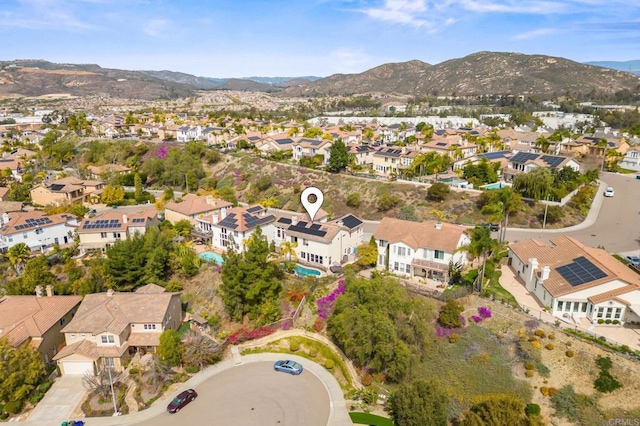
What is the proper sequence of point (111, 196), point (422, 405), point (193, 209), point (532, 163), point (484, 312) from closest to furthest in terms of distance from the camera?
point (422, 405)
point (484, 312)
point (193, 209)
point (111, 196)
point (532, 163)

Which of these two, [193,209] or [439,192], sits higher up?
[439,192]

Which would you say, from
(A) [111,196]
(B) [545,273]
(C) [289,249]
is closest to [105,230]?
(A) [111,196]

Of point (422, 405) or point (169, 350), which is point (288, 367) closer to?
point (169, 350)

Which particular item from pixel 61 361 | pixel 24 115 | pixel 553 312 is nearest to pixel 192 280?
pixel 61 361

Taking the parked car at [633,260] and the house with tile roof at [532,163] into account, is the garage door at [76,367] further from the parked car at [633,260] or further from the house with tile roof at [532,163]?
the house with tile roof at [532,163]

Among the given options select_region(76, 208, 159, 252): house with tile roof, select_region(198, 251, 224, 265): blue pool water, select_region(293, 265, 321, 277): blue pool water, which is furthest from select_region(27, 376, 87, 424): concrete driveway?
select_region(76, 208, 159, 252): house with tile roof

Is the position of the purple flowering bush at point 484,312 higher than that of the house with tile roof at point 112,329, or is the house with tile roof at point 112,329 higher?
the purple flowering bush at point 484,312

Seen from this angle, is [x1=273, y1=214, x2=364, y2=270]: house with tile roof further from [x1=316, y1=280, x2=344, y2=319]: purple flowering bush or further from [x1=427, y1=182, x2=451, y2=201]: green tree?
[x1=427, y1=182, x2=451, y2=201]: green tree

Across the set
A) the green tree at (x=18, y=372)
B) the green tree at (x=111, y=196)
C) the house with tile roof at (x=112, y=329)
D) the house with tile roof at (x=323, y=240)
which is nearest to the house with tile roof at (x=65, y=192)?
the green tree at (x=111, y=196)
